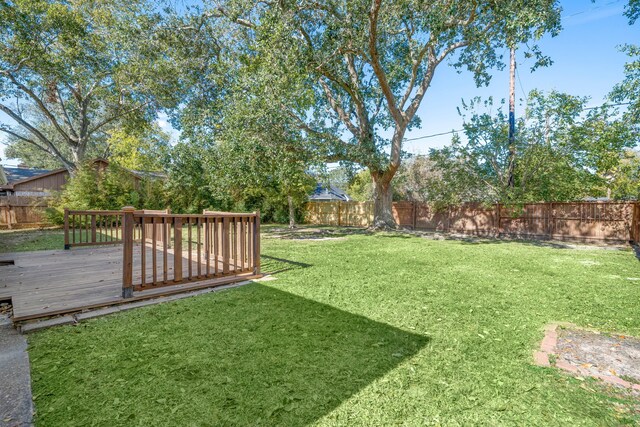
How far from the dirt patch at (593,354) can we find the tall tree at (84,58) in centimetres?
1364

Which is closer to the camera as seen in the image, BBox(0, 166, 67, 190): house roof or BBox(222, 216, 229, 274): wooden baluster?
BBox(222, 216, 229, 274): wooden baluster

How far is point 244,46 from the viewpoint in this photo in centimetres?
1206

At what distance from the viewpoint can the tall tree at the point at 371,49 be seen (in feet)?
26.6

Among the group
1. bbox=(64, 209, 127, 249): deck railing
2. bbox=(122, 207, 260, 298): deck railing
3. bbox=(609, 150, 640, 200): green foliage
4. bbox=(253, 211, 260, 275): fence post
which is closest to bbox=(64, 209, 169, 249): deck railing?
bbox=(64, 209, 127, 249): deck railing

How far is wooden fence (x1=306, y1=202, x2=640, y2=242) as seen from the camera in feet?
32.8

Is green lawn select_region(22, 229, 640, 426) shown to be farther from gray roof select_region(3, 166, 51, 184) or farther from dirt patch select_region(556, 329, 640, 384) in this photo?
gray roof select_region(3, 166, 51, 184)

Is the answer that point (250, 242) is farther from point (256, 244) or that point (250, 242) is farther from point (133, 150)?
point (133, 150)

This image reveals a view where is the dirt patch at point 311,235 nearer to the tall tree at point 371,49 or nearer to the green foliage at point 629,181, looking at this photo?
the tall tree at point 371,49

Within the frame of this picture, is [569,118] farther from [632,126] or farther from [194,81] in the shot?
[194,81]

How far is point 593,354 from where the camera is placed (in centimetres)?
237

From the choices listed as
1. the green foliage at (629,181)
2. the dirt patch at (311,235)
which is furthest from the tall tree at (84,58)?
the green foliage at (629,181)

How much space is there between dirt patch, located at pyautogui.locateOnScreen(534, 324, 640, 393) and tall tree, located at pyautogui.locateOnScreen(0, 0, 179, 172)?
44.7ft

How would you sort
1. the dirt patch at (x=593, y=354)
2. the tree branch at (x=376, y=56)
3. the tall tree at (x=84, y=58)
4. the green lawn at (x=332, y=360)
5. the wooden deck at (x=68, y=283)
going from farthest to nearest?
the tall tree at (x=84, y=58) < the tree branch at (x=376, y=56) < the wooden deck at (x=68, y=283) < the dirt patch at (x=593, y=354) < the green lawn at (x=332, y=360)

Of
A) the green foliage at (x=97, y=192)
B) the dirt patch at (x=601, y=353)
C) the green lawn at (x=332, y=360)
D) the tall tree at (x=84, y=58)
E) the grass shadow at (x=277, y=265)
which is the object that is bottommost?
the dirt patch at (x=601, y=353)
